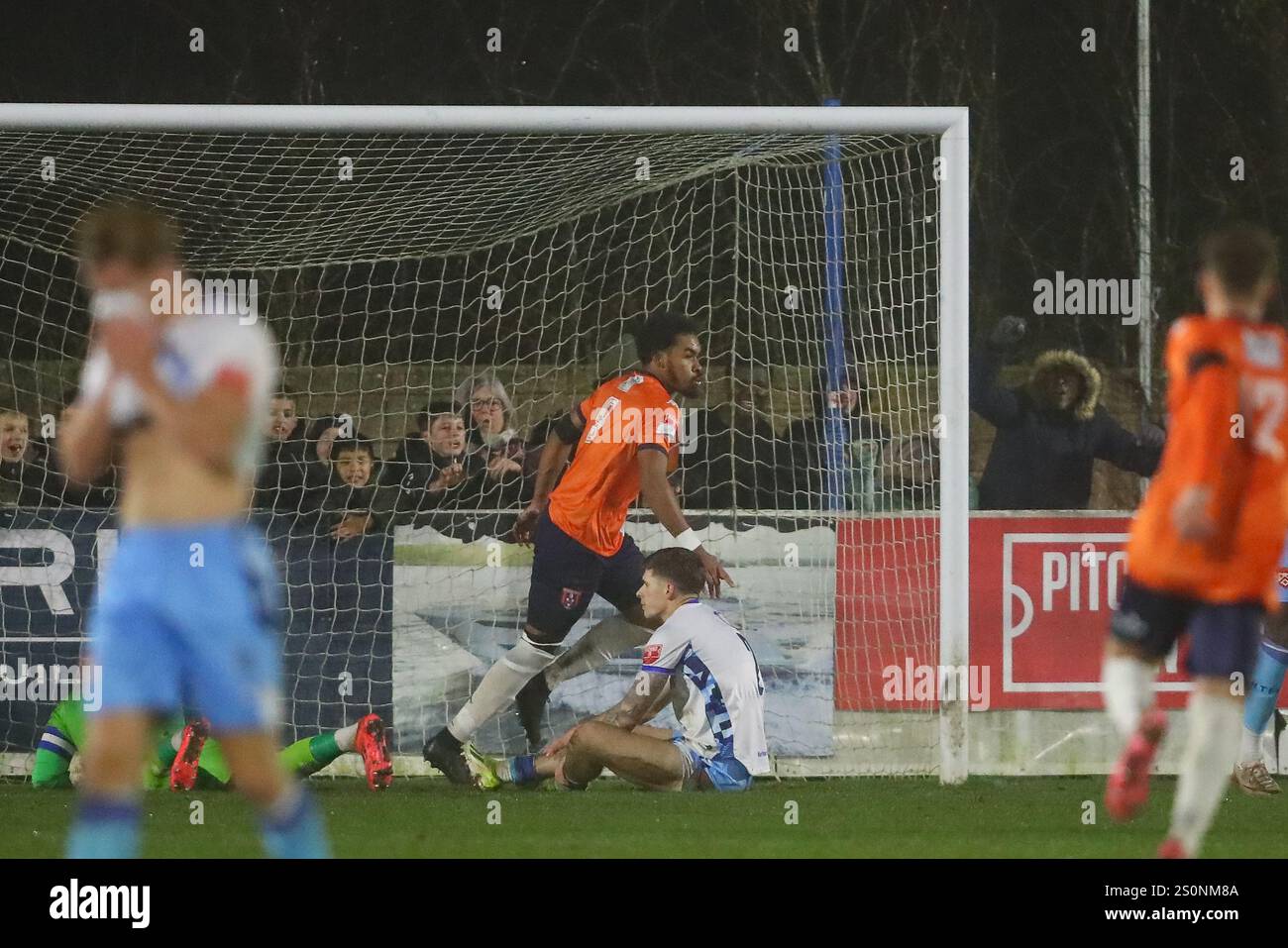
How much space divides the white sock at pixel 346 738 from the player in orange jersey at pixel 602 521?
33cm

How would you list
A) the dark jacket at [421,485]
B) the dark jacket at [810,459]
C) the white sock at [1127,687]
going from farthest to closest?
the dark jacket at [810,459] → the dark jacket at [421,485] → the white sock at [1127,687]

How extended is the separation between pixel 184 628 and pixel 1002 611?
4607 millimetres

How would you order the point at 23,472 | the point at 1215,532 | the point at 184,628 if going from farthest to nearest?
the point at 23,472
the point at 1215,532
the point at 184,628

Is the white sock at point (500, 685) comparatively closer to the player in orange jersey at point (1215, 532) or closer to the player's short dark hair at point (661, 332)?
the player's short dark hair at point (661, 332)

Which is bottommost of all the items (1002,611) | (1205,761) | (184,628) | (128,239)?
(1205,761)

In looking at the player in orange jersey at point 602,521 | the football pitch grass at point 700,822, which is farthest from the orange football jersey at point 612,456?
the football pitch grass at point 700,822

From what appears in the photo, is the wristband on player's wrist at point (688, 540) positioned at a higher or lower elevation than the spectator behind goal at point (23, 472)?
lower

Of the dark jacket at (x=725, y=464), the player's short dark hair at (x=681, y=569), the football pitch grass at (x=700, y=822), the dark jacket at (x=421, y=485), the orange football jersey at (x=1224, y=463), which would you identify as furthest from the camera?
the dark jacket at (x=725, y=464)

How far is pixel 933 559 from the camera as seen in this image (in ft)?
26.6

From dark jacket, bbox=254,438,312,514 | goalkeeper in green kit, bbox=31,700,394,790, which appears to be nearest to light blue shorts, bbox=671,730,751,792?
goalkeeper in green kit, bbox=31,700,394,790

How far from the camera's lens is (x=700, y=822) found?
6.63 m

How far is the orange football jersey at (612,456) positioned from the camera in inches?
303

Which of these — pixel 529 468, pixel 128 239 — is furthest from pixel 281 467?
pixel 128 239

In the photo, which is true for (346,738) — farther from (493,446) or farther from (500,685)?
(493,446)
